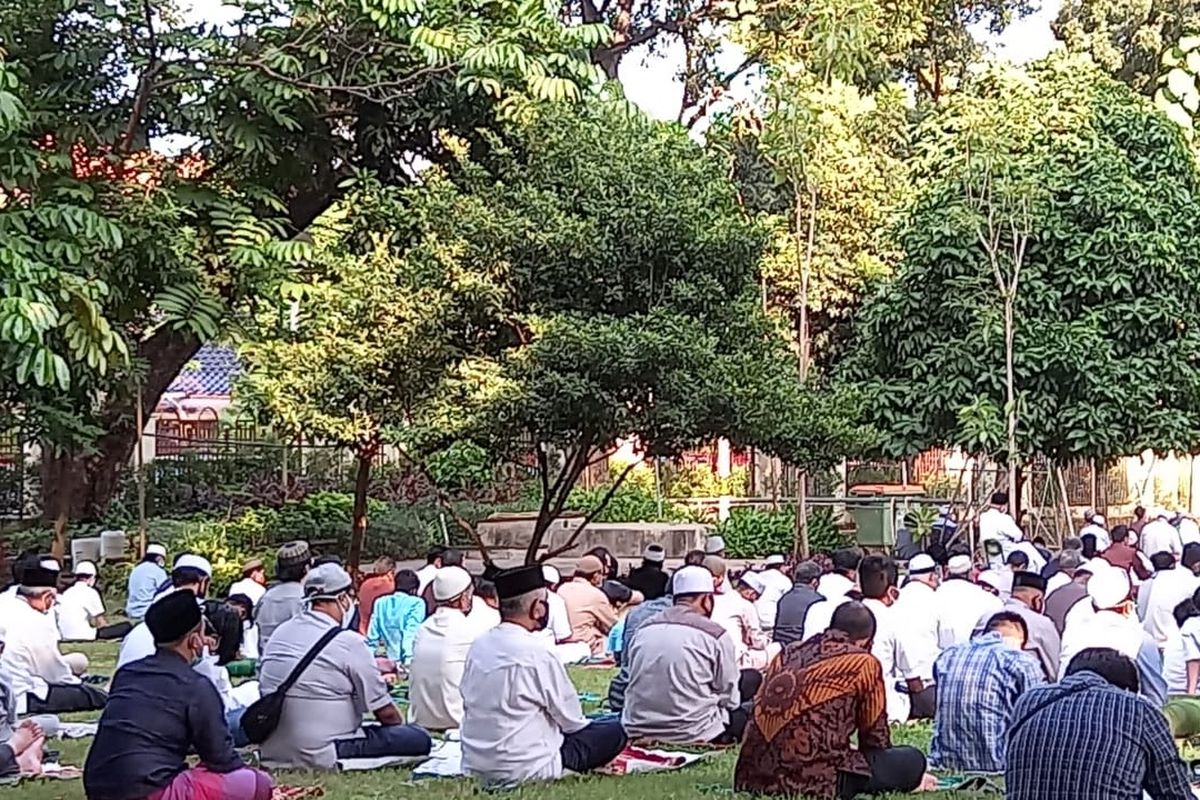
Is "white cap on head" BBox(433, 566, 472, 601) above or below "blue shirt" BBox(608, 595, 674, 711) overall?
above

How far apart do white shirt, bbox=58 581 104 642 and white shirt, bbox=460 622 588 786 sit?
7368mm

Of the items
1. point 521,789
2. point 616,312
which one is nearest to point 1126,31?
point 616,312

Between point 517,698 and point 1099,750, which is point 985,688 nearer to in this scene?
point 517,698

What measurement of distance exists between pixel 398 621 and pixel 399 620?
1cm

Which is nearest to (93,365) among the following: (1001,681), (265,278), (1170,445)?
(265,278)

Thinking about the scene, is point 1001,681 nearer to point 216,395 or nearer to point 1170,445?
point 1170,445

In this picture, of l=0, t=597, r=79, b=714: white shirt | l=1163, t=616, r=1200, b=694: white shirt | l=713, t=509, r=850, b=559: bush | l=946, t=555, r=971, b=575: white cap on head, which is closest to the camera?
l=0, t=597, r=79, b=714: white shirt

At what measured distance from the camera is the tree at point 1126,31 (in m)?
28.0

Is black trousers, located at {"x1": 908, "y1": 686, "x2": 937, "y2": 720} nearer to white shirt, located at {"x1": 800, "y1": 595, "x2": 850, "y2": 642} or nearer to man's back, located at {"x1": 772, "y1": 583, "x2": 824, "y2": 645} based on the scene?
white shirt, located at {"x1": 800, "y1": 595, "x2": 850, "y2": 642}

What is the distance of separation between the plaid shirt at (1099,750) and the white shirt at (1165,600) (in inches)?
258

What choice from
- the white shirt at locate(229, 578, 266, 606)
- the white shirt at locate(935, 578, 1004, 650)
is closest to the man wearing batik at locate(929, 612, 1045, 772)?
the white shirt at locate(935, 578, 1004, 650)

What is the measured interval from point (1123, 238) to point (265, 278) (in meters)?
12.2

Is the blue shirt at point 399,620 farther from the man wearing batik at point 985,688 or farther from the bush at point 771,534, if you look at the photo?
the bush at point 771,534

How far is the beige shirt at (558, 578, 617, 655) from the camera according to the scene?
1318cm
